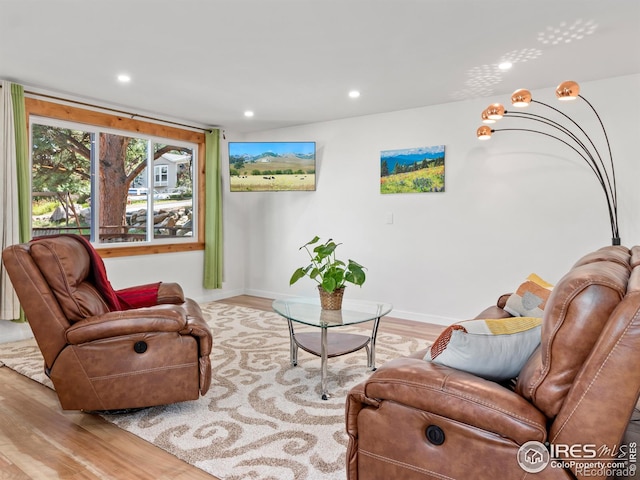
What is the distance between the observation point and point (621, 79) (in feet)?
11.8

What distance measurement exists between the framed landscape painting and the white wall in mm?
83

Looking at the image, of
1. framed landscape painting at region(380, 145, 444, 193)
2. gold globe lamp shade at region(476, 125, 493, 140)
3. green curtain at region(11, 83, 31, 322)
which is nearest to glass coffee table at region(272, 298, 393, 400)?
gold globe lamp shade at region(476, 125, 493, 140)

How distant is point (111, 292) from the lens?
8.68ft

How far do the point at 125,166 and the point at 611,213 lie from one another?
4.94 m

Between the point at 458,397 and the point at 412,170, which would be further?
Result: the point at 412,170

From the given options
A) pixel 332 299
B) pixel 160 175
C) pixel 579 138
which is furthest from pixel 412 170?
pixel 160 175

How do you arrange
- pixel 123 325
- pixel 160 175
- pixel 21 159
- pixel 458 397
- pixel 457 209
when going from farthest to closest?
pixel 160 175 → pixel 457 209 → pixel 21 159 → pixel 123 325 → pixel 458 397

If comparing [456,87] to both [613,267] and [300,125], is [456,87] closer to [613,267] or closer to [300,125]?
[300,125]

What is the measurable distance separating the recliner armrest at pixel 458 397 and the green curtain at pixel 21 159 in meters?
3.76

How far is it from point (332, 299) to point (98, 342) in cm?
150

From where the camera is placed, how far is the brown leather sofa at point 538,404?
1115mm

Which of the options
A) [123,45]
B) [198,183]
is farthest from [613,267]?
[198,183]

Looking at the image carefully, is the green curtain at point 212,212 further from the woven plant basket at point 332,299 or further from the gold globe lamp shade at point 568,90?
the gold globe lamp shade at point 568,90

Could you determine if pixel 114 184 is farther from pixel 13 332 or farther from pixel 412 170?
pixel 412 170
